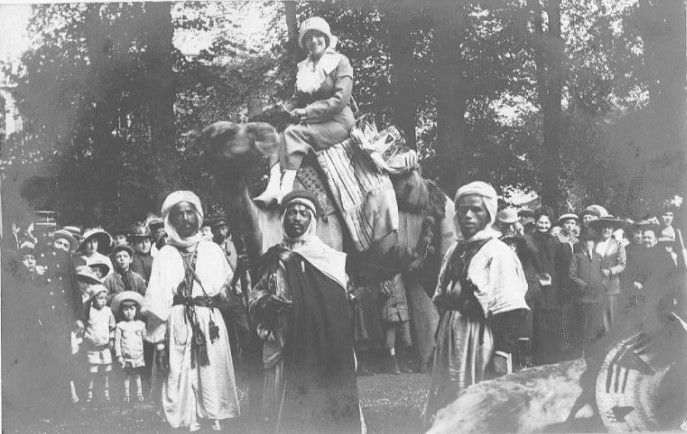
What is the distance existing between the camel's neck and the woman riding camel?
245 mm

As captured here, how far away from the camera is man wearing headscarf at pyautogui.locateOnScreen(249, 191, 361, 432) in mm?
9078

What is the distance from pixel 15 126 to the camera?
359 inches

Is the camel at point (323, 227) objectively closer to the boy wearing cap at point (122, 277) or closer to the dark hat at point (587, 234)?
the boy wearing cap at point (122, 277)

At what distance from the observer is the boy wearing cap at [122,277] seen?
30.0 feet

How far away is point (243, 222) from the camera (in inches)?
362

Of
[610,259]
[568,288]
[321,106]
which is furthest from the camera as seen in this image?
[610,259]

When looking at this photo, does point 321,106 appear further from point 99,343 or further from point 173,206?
point 99,343

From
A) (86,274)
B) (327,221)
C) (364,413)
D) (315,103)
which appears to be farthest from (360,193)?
(86,274)

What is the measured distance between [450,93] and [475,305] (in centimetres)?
188

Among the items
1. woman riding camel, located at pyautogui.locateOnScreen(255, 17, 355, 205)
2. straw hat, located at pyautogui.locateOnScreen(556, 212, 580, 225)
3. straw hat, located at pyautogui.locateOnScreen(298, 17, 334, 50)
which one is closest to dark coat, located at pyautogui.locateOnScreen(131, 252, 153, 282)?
woman riding camel, located at pyautogui.locateOnScreen(255, 17, 355, 205)

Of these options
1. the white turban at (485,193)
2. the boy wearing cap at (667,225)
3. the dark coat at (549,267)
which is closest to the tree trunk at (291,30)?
the white turban at (485,193)

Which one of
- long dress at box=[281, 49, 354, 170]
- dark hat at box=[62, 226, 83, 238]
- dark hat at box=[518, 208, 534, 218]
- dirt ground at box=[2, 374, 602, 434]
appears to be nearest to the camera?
dirt ground at box=[2, 374, 602, 434]

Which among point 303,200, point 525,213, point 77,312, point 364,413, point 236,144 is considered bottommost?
point 364,413

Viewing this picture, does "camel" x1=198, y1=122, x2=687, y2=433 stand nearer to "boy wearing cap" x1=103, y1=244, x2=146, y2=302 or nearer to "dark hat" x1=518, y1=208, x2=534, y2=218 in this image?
"dark hat" x1=518, y1=208, x2=534, y2=218
